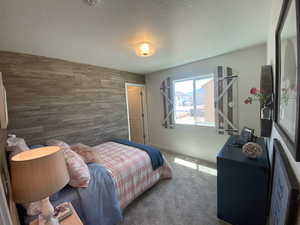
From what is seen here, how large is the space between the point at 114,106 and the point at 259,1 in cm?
319

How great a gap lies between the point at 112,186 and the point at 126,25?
2.04 metres

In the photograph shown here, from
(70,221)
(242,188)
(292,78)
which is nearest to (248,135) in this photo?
(242,188)

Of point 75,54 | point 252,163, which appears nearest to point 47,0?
point 75,54

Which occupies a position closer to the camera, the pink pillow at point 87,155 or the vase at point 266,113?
the vase at point 266,113

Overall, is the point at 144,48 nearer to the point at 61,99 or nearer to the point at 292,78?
the point at 292,78

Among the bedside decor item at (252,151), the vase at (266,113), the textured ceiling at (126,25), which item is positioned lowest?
the bedside decor item at (252,151)

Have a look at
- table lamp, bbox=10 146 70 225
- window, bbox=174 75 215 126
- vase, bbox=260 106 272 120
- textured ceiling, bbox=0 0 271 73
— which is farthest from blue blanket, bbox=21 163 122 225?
window, bbox=174 75 215 126

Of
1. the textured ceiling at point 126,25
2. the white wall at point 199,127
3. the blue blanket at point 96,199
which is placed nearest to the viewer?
the textured ceiling at point 126,25

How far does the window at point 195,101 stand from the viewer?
3.12m

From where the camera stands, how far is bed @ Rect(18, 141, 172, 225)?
1384 mm

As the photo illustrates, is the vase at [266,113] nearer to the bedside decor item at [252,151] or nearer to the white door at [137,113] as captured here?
the bedside decor item at [252,151]

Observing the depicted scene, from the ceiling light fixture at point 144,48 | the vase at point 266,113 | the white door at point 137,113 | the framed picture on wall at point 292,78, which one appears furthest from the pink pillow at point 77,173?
the white door at point 137,113

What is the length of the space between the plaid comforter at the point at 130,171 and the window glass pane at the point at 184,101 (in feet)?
5.17

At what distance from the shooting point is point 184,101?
360 centimetres
